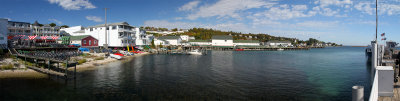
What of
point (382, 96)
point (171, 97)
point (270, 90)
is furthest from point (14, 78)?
point (382, 96)

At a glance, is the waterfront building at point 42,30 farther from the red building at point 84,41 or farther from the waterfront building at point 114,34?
the red building at point 84,41

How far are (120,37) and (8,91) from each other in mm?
47100

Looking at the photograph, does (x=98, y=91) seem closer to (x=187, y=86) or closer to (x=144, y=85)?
(x=144, y=85)

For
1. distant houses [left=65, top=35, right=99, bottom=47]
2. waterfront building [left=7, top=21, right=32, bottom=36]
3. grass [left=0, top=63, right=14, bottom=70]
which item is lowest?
grass [left=0, top=63, right=14, bottom=70]

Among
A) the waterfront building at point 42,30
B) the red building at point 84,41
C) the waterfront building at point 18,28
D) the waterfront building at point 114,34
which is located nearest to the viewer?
the red building at point 84,41

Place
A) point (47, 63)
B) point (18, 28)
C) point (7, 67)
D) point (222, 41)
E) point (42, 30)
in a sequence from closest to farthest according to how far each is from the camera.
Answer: point (7, 67), point (47, 63), point (18, 28), point (42, 30), point (222, 41)

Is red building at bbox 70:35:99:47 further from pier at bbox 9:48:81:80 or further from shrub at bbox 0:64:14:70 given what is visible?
shrub at bbox 0:64:14:70

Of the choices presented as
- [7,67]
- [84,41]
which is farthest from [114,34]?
[7,67]

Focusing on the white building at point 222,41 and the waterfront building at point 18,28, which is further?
the white building at point 222,41

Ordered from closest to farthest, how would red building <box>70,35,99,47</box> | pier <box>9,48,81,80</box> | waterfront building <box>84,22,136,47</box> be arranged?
pier <box>9,48,81,80</box>, red building <box>70,35,99,47</box>, waterfront building <box>84,22,136,47</box>

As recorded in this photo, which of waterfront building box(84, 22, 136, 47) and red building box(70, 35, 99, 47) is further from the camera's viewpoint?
waterfront building box(84, 22, 136, 47)

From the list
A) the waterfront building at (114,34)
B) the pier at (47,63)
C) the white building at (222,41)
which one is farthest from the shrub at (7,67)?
the white building at (222,41)

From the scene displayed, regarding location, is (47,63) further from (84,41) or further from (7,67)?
(84,41)

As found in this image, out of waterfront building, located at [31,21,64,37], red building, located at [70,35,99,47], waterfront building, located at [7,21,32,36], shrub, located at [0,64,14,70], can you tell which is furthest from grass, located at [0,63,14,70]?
waterfront building, located at [31,21,64,37]
